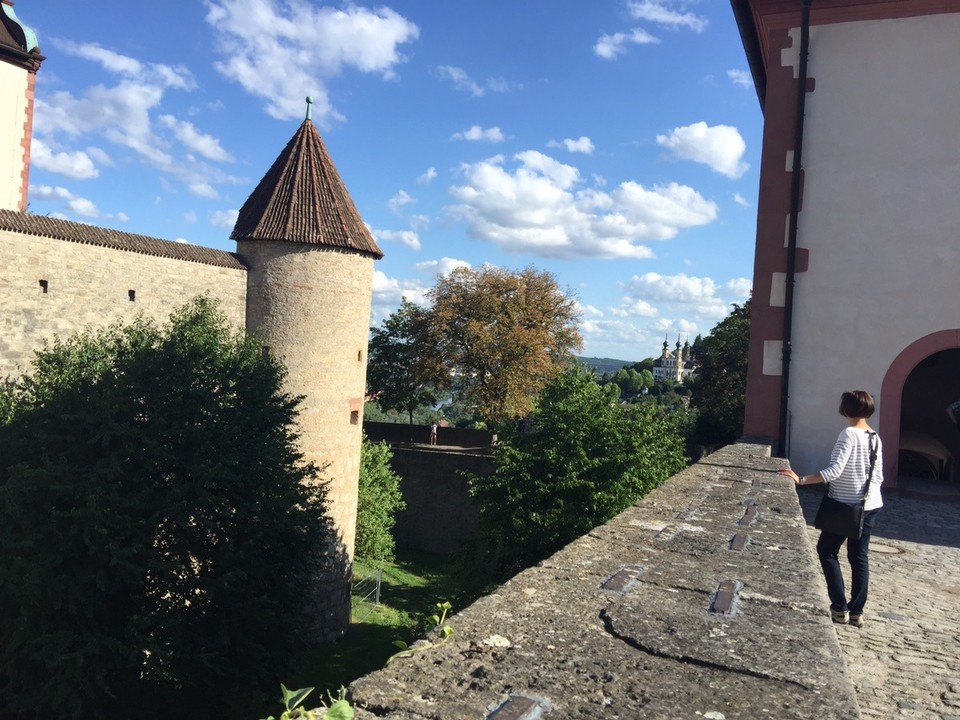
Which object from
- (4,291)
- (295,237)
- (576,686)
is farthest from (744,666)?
(295,237)

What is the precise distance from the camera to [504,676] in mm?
1999

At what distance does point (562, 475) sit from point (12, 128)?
16382 millimetres

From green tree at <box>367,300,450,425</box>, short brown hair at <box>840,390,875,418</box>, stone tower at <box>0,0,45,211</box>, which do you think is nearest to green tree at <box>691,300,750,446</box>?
green tree at <box>367,300,450,425</box>

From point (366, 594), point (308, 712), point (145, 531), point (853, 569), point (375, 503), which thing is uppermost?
point (308, 712)

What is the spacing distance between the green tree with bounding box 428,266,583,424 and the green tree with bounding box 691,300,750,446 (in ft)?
24.4

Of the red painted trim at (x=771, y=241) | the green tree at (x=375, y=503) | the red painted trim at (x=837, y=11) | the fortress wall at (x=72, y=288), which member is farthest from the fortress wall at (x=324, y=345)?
the red painted trim at (x=837, y=11)

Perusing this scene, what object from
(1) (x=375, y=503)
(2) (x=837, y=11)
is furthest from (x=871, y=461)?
(1) (x=375, y=503)

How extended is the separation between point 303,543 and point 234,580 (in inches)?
60.6

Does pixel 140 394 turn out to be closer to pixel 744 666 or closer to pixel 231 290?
pixel 231 290

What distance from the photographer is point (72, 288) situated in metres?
12.9

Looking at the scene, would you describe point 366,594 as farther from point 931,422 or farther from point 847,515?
point 847,515

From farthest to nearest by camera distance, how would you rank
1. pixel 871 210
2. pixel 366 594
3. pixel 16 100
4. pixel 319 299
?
pixel 366 594, pixel 16 100, pixel 319 299, pixel 871 210

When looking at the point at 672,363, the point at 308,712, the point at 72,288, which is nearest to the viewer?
the point at 308,712

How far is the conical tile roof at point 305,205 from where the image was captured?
15.5 meters
